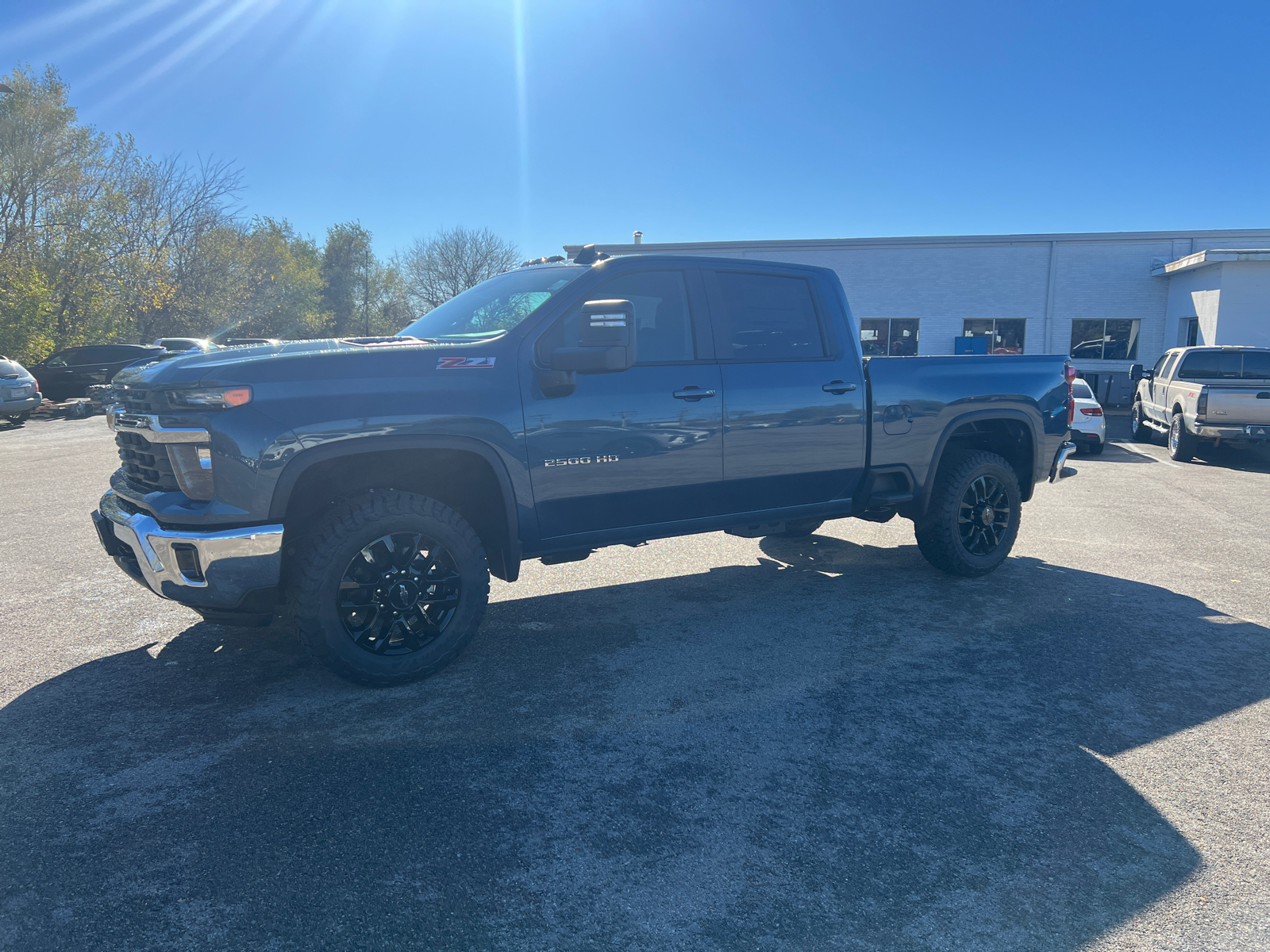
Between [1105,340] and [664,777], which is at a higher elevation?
[1105,340]

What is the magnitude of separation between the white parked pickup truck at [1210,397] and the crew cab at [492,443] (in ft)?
30.8

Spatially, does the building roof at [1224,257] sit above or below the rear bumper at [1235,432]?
above

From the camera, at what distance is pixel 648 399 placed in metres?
4.46

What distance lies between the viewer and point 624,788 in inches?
124

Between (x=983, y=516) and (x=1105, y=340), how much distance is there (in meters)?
22.6

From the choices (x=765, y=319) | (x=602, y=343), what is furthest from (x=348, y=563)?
(x=765, y=319)

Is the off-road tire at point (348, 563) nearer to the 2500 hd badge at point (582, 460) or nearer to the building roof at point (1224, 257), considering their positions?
the 2500 hd badge at point (582, 460)

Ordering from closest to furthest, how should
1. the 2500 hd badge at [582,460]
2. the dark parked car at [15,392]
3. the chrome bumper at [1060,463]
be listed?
the 2500 hd badge at [582,460], the chrome bumper at [1060,463], the dark parked car at [15,392]

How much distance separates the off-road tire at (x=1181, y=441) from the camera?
13109mm

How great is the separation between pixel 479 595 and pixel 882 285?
23.6 metres

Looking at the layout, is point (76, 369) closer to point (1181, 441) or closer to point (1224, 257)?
point (1181, 441)

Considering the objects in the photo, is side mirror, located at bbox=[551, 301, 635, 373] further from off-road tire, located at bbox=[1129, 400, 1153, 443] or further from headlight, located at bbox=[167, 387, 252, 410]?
off-road tire, located at bbox=[1129, 400, 1153, 443]

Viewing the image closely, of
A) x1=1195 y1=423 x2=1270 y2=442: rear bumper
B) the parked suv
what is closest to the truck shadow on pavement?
x1=1195 y1=423 x2=1270 y2=442: rear bumper

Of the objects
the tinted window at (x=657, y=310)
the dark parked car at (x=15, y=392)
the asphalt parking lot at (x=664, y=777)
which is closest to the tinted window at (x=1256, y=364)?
the asphalt parking lot at (x=664, y=777)
